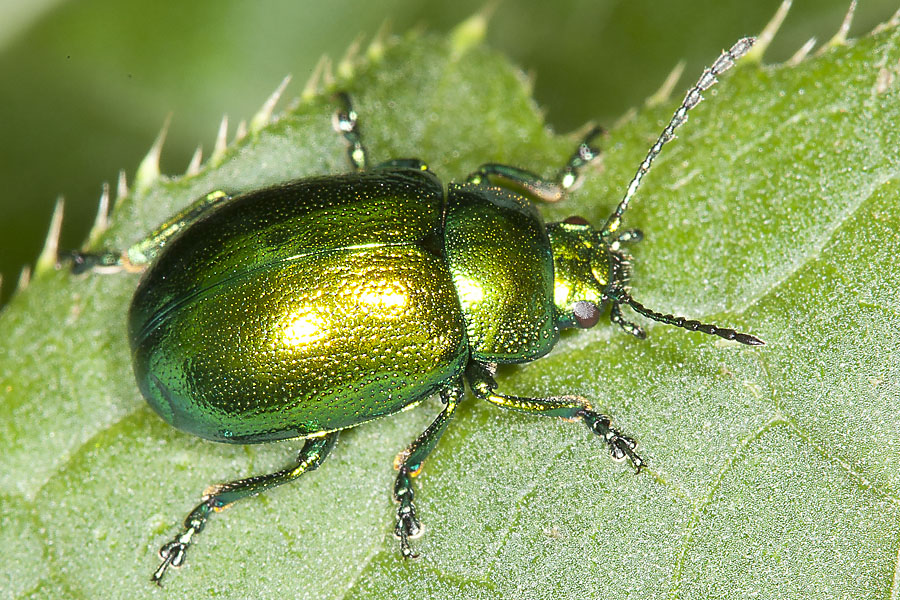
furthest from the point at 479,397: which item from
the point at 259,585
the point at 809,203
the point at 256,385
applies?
the point at 809,203

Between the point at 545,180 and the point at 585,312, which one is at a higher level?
the point at 545,180

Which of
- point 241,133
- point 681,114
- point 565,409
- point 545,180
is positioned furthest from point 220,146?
point 681,114

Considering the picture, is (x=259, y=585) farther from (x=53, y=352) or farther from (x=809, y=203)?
(x=809, y=203)

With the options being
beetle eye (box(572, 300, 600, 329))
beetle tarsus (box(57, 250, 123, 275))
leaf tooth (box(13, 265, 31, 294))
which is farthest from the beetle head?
leaf tooth (box(13, 265, 31, 294))

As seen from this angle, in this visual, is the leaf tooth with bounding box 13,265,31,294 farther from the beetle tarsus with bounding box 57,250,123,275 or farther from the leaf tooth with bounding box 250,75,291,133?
the leaf tooth with bounding box 250,75,291,133

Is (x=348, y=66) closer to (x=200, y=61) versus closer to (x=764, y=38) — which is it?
(x=200, y=61)

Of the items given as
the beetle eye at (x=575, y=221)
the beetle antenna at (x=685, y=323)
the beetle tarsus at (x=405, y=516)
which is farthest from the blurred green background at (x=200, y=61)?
the beetle tarsus at (x=405, y=516)
